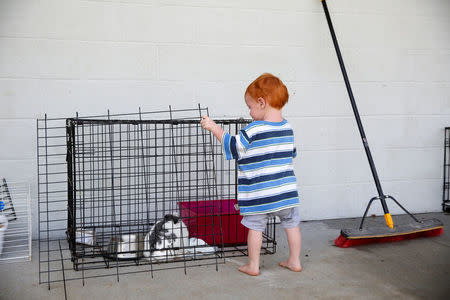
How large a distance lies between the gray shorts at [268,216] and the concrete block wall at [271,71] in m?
0.97

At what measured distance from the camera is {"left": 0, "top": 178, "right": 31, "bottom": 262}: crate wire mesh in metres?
2.59

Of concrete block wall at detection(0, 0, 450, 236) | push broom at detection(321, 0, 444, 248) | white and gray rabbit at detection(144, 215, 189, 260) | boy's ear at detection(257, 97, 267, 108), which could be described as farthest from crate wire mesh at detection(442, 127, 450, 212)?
white and gray rabbit at detection(144, 215, 189, 260)

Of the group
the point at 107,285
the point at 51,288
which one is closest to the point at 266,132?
the point at 107,285

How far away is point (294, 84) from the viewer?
3.12m

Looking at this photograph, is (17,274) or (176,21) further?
(176,21)

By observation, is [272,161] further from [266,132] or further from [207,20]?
[207,20]

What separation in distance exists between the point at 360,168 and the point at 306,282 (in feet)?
4.60

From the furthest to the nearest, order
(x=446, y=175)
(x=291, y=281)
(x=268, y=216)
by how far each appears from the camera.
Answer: (x=446, y=175), (x=268, y=216), (x=291, y=281)

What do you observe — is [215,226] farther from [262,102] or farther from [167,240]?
[262,102]

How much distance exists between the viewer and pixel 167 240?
2441mm

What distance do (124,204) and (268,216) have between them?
887 mm

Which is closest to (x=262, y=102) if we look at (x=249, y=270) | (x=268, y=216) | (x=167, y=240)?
(x=268, y=216)

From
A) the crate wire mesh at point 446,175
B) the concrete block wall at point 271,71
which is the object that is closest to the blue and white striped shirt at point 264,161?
the concrete block wall at point 271,71

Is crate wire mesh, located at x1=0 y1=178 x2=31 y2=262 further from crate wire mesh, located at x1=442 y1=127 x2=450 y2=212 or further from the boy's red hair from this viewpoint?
crate wire mesh, located at x1=442 y1=127 x2=450 y2=212
